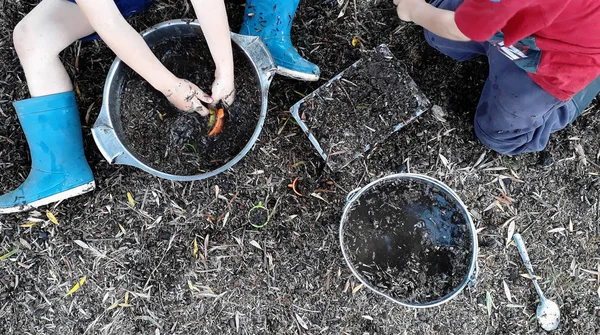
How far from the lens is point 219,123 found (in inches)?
55.6

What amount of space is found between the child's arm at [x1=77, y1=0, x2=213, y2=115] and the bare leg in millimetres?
273

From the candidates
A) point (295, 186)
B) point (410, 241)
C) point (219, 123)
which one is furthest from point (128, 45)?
point (410, 241)

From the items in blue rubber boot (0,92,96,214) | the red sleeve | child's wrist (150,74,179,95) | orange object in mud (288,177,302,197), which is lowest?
orange object in mud (288,177,302,197)

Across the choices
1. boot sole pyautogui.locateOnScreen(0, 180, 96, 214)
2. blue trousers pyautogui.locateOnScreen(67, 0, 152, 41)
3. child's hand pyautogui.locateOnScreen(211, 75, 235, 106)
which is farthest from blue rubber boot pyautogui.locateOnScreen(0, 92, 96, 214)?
child's hand pyautogui.locateOnScreen(211, 75, 235, 106)

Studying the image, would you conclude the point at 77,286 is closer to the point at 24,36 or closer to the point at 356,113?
the point at 24,36

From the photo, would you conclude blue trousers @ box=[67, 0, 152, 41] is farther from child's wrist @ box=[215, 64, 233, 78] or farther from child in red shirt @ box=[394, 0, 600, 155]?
child in red shirt @ box=[394, 0, 600, 155]

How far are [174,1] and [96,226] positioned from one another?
2.68ft

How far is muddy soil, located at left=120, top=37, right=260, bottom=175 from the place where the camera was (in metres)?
1.42

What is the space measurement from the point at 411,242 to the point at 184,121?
82cm

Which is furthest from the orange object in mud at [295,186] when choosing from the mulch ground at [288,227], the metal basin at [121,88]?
the metal basin at [121,88]

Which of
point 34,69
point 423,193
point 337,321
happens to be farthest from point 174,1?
point 337,321

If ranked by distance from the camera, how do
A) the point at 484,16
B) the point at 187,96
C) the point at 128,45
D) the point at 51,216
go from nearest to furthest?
the point at 484,16
the point at 128,45
the point at 187,96
the point at 51,216

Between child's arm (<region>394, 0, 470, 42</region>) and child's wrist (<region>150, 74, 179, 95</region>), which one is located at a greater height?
child's arm (<region>394, 0, 470, 42</region>)

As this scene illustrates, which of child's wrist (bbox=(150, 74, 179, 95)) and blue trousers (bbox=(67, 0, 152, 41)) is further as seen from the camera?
blue trousers (bbox=(67, 0, 152, 41))
